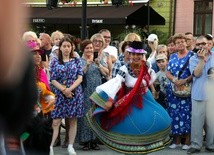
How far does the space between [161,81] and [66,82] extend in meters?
1.63

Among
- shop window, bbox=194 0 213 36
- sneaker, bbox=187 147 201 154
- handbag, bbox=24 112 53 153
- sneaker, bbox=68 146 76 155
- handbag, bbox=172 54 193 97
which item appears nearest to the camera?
handbag, bbox=24 112 53 153

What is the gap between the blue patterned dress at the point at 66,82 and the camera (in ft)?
23.7

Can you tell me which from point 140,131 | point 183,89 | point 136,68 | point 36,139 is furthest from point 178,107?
point 36,139

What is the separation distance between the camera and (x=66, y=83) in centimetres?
728

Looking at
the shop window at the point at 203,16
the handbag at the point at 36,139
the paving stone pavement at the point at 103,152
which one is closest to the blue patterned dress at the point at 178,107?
the paving stone pavement at the point at 103,152

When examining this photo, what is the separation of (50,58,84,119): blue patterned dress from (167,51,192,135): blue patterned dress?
145cm

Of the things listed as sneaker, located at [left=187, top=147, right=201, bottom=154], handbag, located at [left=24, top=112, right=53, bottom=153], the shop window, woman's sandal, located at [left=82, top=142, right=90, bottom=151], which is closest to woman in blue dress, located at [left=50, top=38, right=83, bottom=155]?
woman's sandal, located at [left=82, top=142, right=90, bottom=151]

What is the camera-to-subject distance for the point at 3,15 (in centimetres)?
70

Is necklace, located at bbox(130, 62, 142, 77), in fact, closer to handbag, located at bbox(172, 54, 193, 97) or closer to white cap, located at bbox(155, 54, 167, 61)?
handbag, located at bbox(172, 54, 193, 97)

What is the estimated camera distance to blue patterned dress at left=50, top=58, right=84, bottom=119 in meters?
7.23

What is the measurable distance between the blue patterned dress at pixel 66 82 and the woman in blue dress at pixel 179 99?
1.43 metres

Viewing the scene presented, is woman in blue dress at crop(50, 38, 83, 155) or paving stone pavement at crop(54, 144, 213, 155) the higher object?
woman in blue dress at crop(50, 38, 83, 155)

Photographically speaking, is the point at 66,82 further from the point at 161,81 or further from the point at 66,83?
the point at 161,81

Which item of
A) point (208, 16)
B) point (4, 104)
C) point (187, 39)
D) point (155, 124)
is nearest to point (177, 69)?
point (187, 39)
